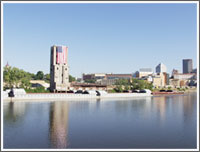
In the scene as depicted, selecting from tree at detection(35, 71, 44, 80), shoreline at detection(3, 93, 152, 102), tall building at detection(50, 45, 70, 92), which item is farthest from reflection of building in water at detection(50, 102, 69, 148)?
tree at detection(35, 71, 44, 80)

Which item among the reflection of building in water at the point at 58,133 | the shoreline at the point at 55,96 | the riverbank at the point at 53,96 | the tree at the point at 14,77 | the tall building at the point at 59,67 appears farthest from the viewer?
the tall building at the point at 59,67

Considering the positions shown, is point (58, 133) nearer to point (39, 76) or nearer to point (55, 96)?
point (55, 96)

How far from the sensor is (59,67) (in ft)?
356

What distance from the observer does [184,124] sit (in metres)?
38.4

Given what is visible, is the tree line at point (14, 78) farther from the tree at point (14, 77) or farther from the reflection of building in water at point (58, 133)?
the reflection of building in water at point (58, 133)

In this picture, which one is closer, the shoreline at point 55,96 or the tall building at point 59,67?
the shoreline at point 55,96

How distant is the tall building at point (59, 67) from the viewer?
10681 centimetres

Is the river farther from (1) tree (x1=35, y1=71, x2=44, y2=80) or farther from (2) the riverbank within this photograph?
(1) tree (x1=35, y1=71, x2=44, y2=80)

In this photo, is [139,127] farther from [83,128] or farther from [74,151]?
[74,151]

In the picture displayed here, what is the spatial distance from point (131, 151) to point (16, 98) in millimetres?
61376

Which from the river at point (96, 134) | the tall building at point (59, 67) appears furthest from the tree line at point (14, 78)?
the river at point (96, 134)

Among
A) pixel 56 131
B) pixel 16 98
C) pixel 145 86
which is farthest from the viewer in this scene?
pixel 145 86

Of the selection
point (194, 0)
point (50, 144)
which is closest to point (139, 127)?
point (50, 144)

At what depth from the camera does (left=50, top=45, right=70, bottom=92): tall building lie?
10681 centimetres
